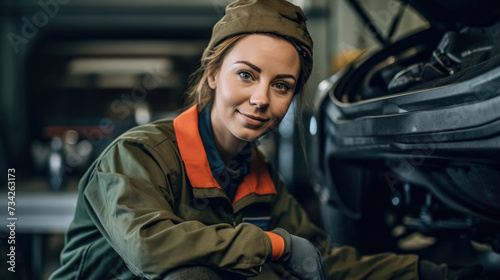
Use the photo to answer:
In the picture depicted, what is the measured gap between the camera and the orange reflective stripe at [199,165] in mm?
820

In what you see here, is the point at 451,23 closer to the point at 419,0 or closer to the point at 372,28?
the point at 419,0

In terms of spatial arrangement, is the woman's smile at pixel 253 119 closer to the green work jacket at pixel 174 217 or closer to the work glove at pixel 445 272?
the green work jacket at pixel 174 217

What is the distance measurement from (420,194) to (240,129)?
0.92 meters

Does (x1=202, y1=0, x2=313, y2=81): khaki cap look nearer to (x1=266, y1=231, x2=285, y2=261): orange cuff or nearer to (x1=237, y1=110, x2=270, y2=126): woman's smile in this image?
(x1=237, y1=110, x2=270, y2=126): woman's smile

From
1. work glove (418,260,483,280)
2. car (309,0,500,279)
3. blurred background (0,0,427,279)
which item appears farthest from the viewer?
blurred background (0,0,427,279)

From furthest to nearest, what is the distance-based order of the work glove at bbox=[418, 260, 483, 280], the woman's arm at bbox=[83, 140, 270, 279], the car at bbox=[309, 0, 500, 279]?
the work glove at bbox=[418, 260, 483, 280] → the car at bbox=[309, 0, 500, 279] → the woman's arm at bbox=[83, 140, 270, 279]

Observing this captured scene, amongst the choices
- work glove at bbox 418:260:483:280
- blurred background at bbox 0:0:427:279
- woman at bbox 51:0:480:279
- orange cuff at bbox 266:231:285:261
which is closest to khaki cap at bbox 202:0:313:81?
woman at bbox 51:0:480:279

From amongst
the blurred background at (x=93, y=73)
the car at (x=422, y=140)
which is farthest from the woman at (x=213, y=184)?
the blurred background at (x=93, y=73)

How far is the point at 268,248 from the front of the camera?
686 millimetres

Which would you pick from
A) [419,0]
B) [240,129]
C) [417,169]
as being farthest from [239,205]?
[419,0]

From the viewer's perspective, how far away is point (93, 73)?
5250mm

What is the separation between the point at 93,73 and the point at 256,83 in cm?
494

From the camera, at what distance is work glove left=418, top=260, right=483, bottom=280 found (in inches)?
38.0

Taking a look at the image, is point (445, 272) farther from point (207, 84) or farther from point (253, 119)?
point (207, 84)
